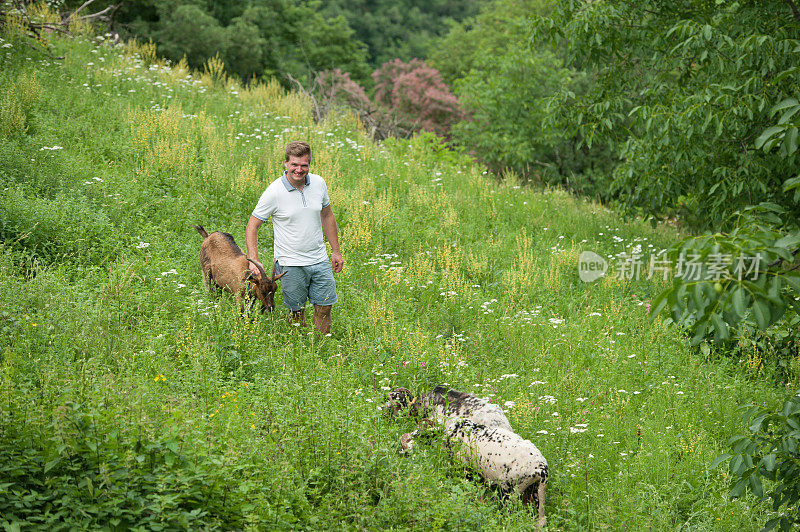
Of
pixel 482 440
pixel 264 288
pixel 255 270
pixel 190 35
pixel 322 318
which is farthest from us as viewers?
pixel 190 35

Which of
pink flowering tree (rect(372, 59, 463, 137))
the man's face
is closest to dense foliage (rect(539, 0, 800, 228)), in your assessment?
the man's face

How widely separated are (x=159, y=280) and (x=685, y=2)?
29.3ft

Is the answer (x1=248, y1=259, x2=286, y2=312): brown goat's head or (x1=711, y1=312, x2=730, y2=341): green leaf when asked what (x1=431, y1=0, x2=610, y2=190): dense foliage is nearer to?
(x1=248, y1=259, x2=286, y2=312): brown goat's head

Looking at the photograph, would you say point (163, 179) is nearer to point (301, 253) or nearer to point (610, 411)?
point (301, 253)

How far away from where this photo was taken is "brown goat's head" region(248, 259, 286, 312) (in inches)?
242

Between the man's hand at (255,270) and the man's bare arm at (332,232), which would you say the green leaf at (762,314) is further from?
the man's hand at (255,270)

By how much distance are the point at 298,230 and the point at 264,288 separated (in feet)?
2.29

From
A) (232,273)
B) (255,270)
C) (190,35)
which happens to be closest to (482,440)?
(255,270)

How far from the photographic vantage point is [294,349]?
610 centimetres

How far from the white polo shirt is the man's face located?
10 cm

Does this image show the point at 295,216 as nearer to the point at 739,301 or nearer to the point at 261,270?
the point at 261,270

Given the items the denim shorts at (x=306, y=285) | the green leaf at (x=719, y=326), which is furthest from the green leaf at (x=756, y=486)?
Result: the denim shorts at (x=306, y=285)

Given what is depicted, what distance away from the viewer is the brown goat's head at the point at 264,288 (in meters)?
6.15

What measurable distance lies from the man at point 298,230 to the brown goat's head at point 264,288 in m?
0.09
